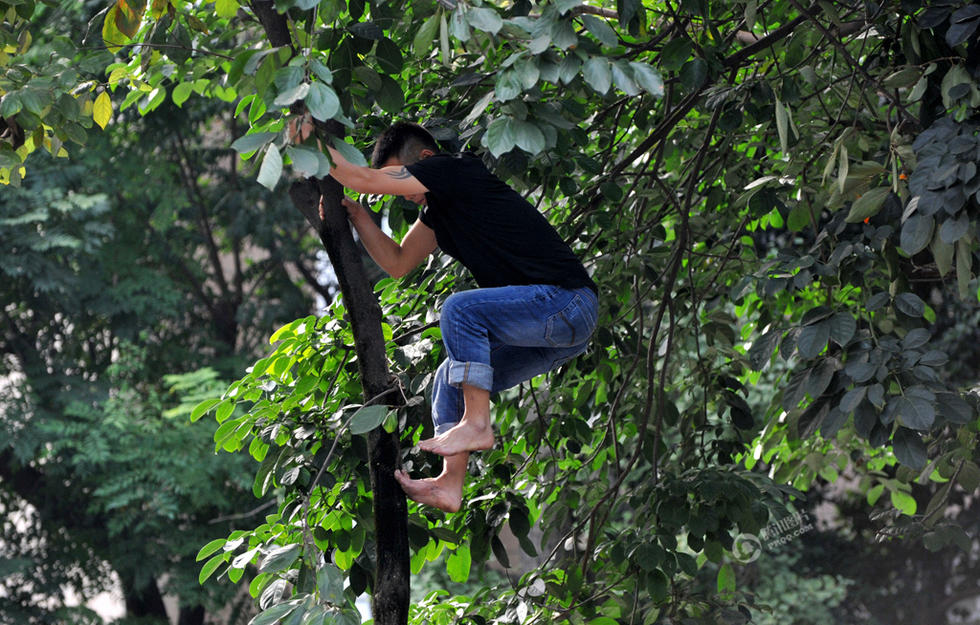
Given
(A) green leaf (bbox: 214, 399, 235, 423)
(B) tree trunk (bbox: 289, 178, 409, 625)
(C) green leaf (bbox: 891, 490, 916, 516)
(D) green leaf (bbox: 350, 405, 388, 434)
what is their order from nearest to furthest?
(D) green leaf (bbox: 350, 405, 388, 434) < (B) tree trunk (bbox: 289, 178, 409, 625) < (A) green leaf (bbox: 214, 399, 235, 423) < (C) green leaf (bbox: 891, 490, 916, 516)

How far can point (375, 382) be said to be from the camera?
2.93 meters

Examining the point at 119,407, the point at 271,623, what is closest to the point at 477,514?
the point at 271,623

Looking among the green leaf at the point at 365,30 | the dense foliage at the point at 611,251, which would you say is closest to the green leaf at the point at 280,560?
the dense foliage at the point at 611,251

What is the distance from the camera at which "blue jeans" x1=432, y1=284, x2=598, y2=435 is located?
297 cm

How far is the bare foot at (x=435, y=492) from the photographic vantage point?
2977 millimetres

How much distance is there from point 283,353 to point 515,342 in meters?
1.12

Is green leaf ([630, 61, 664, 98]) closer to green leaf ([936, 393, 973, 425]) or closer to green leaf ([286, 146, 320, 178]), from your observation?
green leaf ([286, 146, 320, 178])

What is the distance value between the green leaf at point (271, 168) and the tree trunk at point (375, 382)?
0.69m

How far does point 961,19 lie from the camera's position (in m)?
3.15

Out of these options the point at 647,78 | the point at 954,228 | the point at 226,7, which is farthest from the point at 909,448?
the point at 226,7

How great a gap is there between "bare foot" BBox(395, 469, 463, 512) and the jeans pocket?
1.62 feet

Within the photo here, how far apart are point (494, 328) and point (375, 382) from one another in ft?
1.18

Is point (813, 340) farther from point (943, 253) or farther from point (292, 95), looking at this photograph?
point (292, 95)

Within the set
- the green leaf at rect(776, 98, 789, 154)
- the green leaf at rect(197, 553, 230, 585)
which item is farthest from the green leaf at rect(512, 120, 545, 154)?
the green leaf at rect(197, 553, 230, 585)
